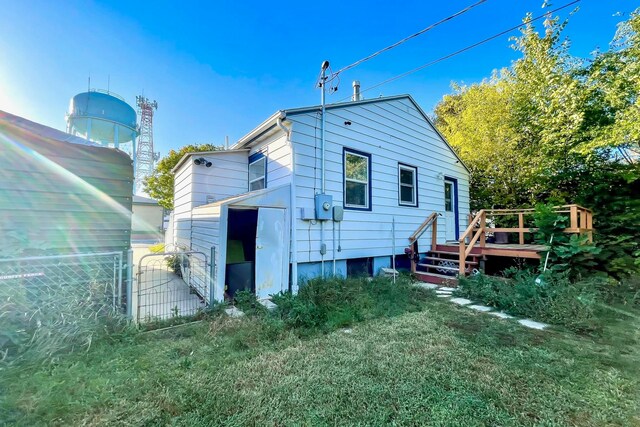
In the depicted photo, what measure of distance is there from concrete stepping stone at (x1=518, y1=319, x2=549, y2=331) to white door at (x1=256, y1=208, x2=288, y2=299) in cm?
375

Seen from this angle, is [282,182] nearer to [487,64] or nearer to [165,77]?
[165,77]

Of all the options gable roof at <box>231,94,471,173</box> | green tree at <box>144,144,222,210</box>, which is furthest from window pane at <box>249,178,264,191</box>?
green tree at <box>144,144,222,210</box>

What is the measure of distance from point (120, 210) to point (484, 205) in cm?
1121

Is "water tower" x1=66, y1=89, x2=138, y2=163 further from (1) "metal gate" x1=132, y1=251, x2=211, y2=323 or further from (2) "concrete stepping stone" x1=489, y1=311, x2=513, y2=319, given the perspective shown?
(2) "concrete stepping stone" x1=489, y1=311, x2=513, y2=319

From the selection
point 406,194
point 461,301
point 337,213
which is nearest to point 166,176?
point 337,213

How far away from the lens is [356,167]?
250 inches

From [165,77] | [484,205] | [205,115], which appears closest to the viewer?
[165,77]

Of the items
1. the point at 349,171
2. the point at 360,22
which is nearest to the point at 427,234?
the point at 349,171

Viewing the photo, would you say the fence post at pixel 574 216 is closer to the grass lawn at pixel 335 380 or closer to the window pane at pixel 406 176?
the grass lawn at pixel 335 380

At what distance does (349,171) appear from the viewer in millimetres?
6227

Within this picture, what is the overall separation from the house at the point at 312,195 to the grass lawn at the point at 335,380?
5.36 ft

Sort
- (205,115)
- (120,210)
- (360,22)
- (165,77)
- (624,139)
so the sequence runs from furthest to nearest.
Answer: (205,115)
(165,77)
(360,22)
(624,139)
(120,210)

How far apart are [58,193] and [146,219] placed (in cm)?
2413

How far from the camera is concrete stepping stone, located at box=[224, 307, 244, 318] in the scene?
13.1ft
